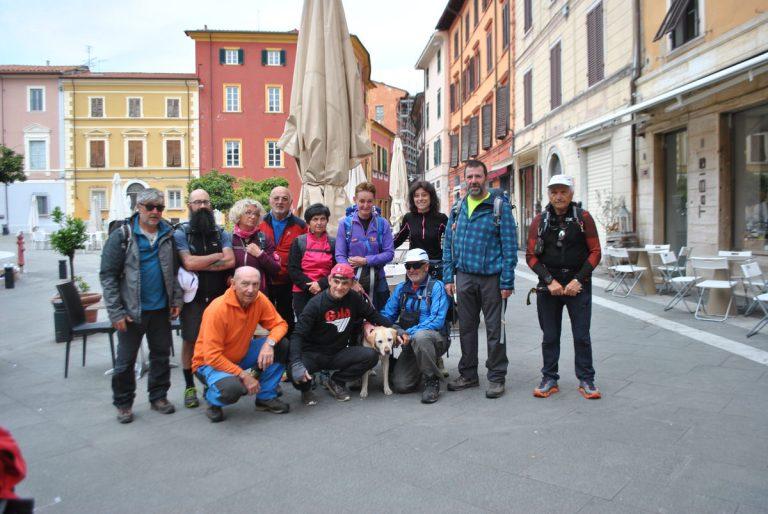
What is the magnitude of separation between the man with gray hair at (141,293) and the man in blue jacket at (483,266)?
2.37 metres

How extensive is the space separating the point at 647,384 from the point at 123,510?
420 cm

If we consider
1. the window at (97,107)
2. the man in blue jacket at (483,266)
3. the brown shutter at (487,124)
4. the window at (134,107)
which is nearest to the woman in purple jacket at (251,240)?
the man in blue jacket at (483,266)

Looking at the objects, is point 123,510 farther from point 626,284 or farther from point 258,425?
point 626,284

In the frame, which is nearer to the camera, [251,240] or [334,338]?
[334,338]

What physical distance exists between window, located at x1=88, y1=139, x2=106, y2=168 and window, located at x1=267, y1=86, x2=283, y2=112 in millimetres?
13424

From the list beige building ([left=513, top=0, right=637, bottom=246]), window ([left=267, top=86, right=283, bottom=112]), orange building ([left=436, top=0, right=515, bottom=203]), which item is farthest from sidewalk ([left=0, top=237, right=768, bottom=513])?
window ([left=267, top=86, right=283, bottom=112])

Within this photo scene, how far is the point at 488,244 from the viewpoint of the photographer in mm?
4992

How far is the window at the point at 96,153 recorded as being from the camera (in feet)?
149

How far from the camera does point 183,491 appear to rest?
322cm

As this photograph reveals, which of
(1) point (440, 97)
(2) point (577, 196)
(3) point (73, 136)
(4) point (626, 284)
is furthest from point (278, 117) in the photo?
(4) point (626, 284)

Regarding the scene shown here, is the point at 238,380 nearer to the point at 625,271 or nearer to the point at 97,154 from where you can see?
the point at 625,271

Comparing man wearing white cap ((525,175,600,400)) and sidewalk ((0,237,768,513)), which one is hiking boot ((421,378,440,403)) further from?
man wearing white cap ((525,175,600,400))

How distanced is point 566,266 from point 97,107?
48.4m

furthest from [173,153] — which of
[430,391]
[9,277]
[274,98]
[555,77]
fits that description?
[430,391]
